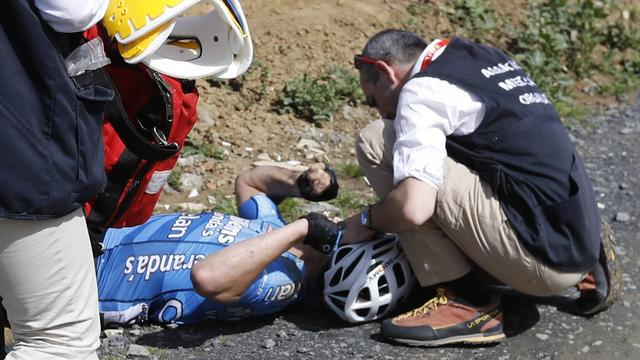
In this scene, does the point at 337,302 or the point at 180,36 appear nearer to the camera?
the point at 180,36

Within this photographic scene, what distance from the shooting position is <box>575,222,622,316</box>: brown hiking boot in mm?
4715

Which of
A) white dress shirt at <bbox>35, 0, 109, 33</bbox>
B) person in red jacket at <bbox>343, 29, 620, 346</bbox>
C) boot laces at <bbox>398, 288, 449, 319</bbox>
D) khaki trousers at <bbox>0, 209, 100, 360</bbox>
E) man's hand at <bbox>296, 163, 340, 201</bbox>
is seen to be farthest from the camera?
man's hand at <bbox>296, 163, 340, 201</bbox>

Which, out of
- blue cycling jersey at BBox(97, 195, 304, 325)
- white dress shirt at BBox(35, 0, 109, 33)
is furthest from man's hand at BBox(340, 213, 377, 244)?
white dress shirt at BBox(35, 0, 109, 33)

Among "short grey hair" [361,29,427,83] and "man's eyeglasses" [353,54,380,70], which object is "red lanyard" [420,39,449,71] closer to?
"short grey hair" [361,29,427,83]

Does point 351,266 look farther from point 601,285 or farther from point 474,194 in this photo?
point 601,285

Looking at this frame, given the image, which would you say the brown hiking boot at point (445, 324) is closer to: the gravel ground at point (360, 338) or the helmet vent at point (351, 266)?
the gravel ground at point (360, 338)

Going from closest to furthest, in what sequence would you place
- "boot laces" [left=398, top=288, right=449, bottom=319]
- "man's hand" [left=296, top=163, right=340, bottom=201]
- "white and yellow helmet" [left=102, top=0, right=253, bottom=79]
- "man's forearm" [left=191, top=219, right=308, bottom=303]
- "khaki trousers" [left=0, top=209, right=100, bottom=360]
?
1. "khaki trousers" [left=0, top=209, right=100, bottom=360]
2. "white and yellow helmet" [left=102, top=0, right=253, bottom=79]
3. "man's forearm" [left=191, top=219, right=308, bottom=303]
4. "boot laces" [left=398, top=288, right=449, bottom=319]
5. "man's hand" [left=296, top=163, right=340, bottom=201]

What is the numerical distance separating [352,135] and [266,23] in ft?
3.44

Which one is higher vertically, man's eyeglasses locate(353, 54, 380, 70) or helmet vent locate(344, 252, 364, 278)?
man's eyeglasses locate(353, 54, 380, 70)

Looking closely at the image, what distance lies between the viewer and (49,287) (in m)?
2.90

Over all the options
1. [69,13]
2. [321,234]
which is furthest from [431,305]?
[69,13]

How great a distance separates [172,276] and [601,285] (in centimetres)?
191

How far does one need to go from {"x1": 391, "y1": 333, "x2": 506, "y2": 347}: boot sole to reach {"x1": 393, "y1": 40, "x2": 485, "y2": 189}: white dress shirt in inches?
25.8

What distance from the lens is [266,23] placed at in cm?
691
